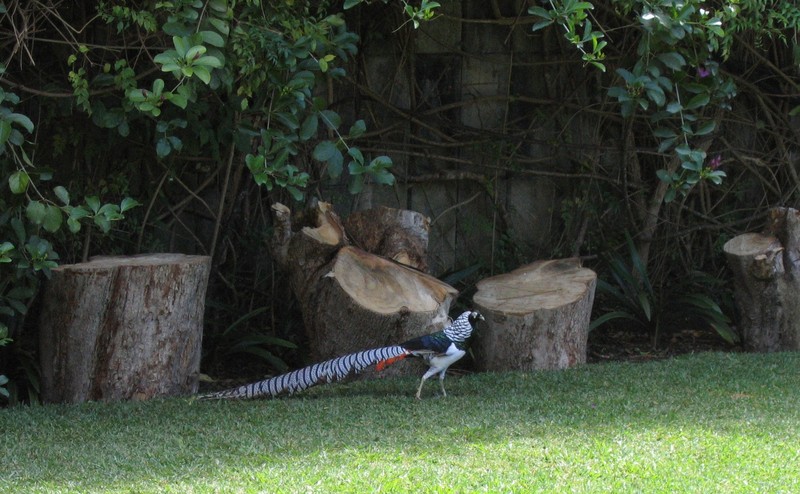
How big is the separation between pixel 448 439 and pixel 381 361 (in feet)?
3.15

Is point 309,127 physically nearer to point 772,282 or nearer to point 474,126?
point 474,126

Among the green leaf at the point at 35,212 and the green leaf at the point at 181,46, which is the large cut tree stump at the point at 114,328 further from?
the green leaf at the point at 181,46

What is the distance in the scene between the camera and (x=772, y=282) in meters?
6.65

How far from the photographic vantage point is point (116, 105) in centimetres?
609

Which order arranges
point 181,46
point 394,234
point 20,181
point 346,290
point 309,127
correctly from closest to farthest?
point 181,46
point 20,181
point 309,127
point 346,290
point 394,234

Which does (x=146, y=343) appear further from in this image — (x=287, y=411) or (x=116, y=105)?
(x=116, y=105)

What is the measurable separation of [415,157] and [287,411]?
3.18 metres

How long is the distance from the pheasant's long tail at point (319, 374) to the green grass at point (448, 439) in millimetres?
79

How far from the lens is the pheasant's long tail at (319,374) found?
17.2 feet

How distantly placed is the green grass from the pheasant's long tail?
8 centimetres

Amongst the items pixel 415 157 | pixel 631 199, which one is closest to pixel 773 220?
pixel 631 199

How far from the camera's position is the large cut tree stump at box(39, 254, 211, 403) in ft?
18.1

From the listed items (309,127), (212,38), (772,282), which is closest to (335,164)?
(309,127)

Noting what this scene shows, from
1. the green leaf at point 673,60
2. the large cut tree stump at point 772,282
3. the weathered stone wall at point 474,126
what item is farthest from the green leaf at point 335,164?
the large cut tree stump at point 772,282
